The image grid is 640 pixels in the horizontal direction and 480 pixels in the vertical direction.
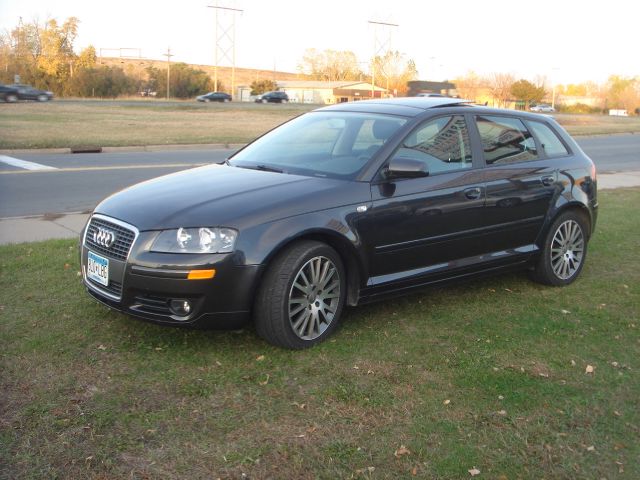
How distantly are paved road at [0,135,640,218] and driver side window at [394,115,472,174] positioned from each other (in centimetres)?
597

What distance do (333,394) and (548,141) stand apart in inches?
143

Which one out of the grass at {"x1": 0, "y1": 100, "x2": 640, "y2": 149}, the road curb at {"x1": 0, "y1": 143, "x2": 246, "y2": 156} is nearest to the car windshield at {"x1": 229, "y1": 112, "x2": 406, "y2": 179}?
the road curb at {"x1": 0, "y1": 143, "x2": 246, "y2": 156}

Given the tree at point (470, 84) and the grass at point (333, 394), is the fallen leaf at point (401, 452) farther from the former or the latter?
the tree at point (470, 84)

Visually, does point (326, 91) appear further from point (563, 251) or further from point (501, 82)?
point (563, 251)

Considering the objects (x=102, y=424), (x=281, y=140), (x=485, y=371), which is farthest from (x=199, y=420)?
(x=281, y=140)

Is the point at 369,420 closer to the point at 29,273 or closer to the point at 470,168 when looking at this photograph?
the point at 470,168

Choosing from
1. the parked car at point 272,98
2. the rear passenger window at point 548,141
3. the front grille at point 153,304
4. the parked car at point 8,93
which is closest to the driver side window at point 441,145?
the rear passenger window at point 548,141

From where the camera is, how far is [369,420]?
3.62m

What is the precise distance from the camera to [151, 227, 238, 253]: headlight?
13.8ft

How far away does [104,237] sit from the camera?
4539 millimetres

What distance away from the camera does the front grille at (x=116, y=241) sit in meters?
4.35

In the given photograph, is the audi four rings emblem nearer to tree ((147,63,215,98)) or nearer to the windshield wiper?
the windshield wiper

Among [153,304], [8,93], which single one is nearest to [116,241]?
[153,304]

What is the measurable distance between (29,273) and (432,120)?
364 cm
